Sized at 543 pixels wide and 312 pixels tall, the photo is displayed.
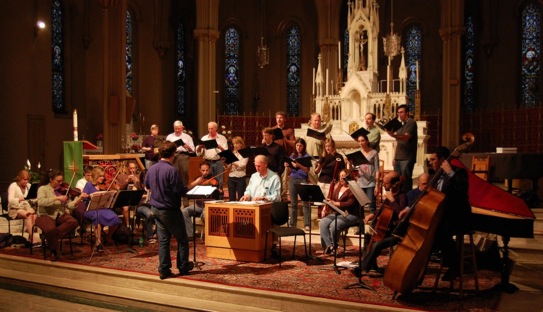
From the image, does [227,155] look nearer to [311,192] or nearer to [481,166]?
[311,192]

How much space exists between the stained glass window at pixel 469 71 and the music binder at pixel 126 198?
15.0m

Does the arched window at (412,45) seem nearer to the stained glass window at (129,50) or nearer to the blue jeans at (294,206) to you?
the stained glass window at (129,50)

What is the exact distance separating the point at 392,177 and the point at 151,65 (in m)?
14.5

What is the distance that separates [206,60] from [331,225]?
1093 centimetres

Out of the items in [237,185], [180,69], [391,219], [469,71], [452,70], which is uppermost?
[180,69]

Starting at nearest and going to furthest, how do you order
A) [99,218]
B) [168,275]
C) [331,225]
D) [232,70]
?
[168,275]
[331,225]
[99,218]
[232,70]

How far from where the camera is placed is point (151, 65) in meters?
19.5

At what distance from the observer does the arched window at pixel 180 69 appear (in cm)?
2045

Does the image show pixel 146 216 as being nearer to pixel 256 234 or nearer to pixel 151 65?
pixel 256 234

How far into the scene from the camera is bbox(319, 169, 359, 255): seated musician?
24.3 feet

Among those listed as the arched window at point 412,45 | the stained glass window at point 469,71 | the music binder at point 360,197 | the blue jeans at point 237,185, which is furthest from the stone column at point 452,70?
the music binder at point 360,197

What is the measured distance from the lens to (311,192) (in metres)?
7.00

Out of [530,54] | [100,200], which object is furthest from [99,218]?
[530,54]

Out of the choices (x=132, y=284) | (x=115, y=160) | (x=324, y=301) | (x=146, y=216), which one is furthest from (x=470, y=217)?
(x=115, y=160)
